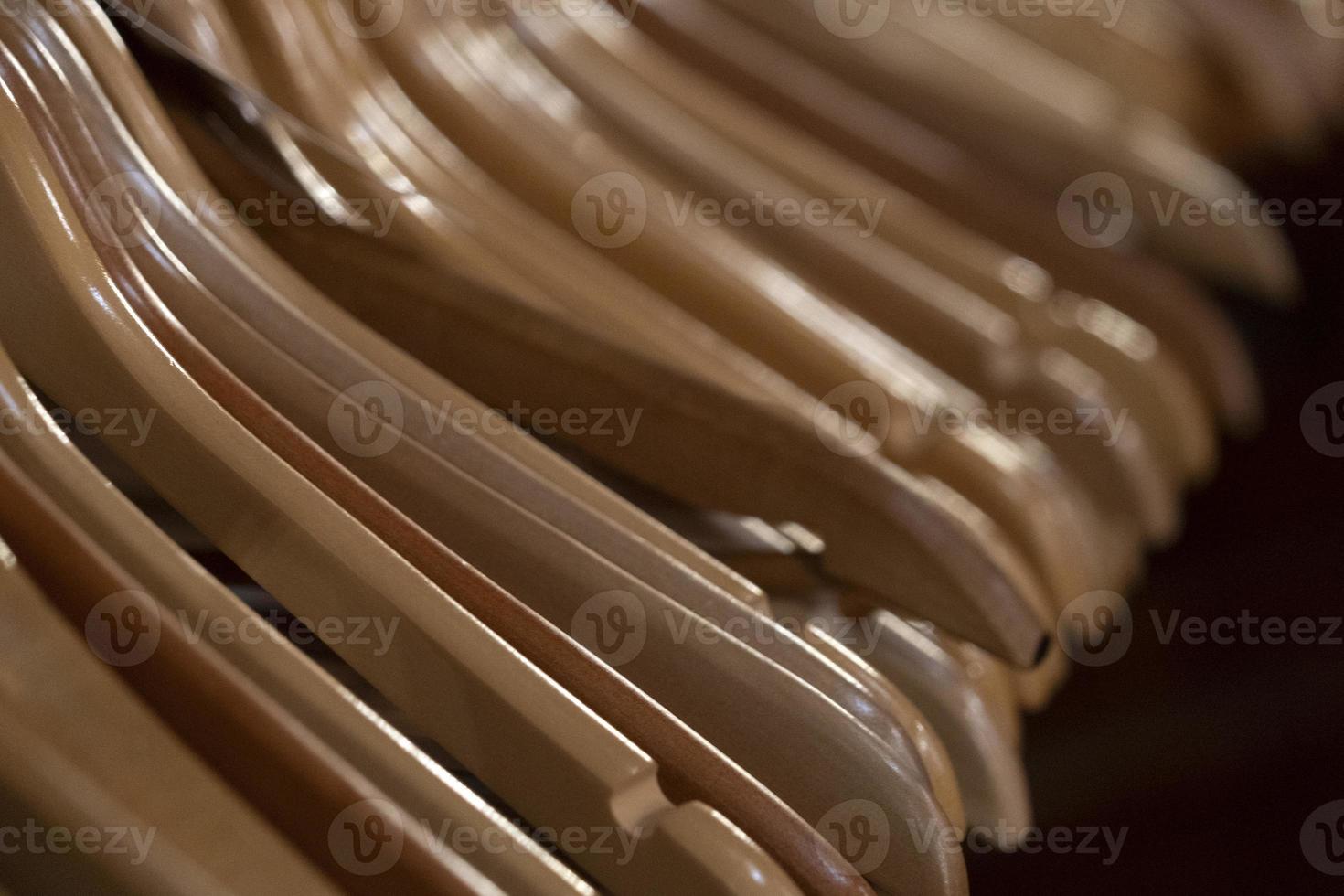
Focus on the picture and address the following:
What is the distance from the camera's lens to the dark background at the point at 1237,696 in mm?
1087

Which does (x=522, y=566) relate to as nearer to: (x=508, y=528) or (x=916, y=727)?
(x=508, y=528)

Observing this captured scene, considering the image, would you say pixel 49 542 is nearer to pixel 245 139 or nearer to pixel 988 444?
pixel 245 139

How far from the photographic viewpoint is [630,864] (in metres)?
0.44

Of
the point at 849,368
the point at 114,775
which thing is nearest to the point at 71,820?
the point at 114,775

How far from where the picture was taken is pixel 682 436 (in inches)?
25.6

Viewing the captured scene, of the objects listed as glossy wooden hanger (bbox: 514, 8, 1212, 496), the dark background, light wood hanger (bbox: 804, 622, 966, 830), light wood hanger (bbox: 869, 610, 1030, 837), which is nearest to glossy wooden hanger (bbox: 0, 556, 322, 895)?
light wood hanger (bbox: 804, 622, 966, 830)

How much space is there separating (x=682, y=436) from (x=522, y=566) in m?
0.15

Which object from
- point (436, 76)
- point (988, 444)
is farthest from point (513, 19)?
point (988, 444)

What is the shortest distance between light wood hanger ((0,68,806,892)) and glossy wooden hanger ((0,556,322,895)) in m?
0.09

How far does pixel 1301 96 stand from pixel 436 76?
832 millimetres

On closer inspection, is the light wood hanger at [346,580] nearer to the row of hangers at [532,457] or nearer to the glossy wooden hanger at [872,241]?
the row of hangers at [532,457]

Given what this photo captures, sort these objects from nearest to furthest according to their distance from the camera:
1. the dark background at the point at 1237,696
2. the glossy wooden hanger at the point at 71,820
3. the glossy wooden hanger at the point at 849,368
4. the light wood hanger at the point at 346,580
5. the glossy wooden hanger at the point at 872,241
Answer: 1. the glossy wooden hanger at the point at 71,820
2. the light wood hanger at the point at 346,580
3. the glossy wooden hanger at the point at 849,368
4. the glossy wooden hanger at the point at 872,241
5. the dark background at the point at 1237,696

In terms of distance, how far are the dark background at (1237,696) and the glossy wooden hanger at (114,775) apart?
0.78m

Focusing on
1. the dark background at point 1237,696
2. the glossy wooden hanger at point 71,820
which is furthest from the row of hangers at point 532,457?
the dark background at point 1237,696
